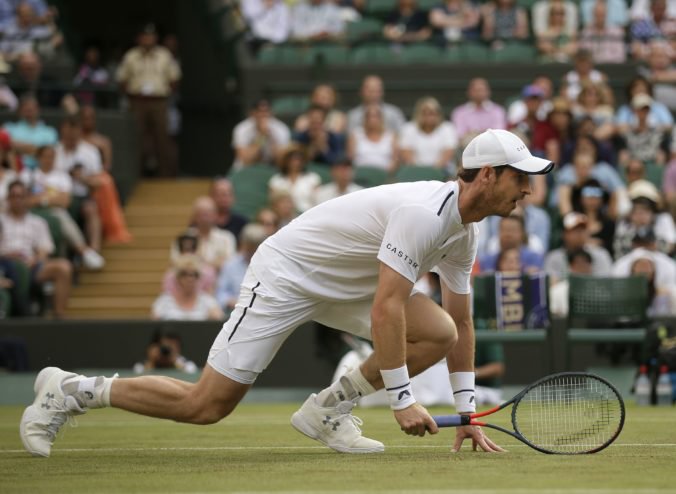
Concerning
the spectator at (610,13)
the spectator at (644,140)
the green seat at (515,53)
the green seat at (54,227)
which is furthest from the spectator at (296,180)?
the spectator at (610,13)

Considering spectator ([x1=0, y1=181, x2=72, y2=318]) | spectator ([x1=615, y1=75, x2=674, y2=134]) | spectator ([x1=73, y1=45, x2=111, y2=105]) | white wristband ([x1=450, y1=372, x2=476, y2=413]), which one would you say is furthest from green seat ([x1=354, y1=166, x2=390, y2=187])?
white wristband ([x1=450, y1=372, x2=476, y2=413])

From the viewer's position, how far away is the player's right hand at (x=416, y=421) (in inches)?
244

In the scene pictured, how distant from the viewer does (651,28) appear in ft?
60.9

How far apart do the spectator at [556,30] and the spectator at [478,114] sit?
1993 millimetres

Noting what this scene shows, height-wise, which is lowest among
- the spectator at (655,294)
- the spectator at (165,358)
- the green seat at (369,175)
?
the spectator at (165,358)

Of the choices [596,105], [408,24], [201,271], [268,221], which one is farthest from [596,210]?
[408,24]

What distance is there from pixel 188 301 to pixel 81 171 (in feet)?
9.61

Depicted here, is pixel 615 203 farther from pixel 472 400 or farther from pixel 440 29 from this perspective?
pixel 472 400

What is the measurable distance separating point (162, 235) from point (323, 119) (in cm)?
237

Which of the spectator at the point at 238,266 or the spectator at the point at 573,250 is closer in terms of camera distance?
the spectator at the point at 573,250

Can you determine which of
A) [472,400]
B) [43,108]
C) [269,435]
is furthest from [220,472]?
[43,108]

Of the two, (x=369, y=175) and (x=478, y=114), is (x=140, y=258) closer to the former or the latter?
(x=369, y=175)

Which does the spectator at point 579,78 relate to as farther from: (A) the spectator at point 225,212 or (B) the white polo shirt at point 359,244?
(B) the white polo shirt at point 359,244

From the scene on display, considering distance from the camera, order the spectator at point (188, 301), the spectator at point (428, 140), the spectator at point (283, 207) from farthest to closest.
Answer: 1. the spectator at point (428, 140)
2. the spectator at point (283, 207)
3. the spectator at point (188, 301)
